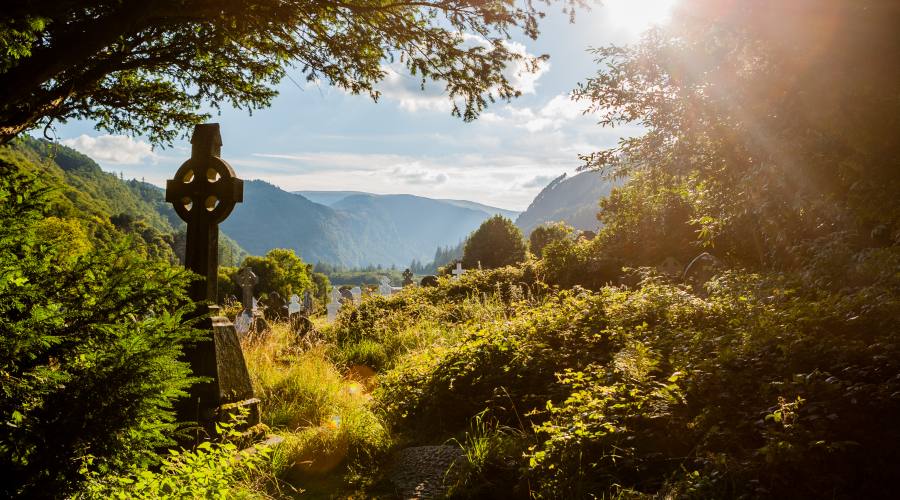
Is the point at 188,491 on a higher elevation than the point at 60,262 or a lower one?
lower

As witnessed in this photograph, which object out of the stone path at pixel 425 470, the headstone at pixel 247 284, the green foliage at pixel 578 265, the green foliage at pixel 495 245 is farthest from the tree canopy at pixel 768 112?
the green foliage at pixel 495 245

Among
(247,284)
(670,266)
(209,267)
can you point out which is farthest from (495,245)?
(209,267)

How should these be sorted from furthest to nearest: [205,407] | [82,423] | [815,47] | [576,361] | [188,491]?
[576,361], [205,407], [815,47], [188,491], [82,423]

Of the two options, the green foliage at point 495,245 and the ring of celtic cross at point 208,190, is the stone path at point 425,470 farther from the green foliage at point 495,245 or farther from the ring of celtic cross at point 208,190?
the green foliage at point 495,245

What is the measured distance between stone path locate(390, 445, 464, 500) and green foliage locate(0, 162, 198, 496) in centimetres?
175

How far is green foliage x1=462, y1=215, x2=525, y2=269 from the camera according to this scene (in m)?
32.0

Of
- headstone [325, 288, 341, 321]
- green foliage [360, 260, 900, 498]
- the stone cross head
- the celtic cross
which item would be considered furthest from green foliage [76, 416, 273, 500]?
headstone [325, 288, 341, 321]

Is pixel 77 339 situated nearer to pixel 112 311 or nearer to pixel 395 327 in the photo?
pixel 112 311

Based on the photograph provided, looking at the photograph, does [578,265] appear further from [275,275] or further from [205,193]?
[275,275]

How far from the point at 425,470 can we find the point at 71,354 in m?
2.41

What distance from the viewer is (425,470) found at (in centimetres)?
380

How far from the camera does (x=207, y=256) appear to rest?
494cm

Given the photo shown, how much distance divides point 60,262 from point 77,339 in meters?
0.51

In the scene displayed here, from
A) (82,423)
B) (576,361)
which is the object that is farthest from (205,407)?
(576,361)
